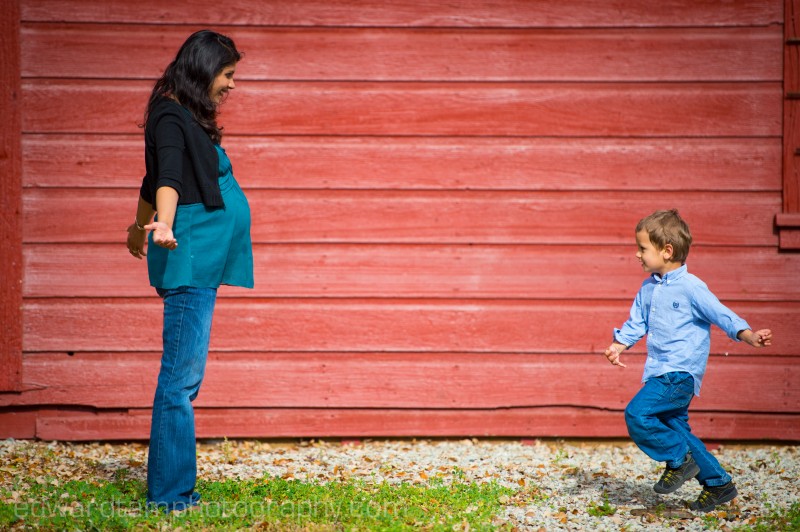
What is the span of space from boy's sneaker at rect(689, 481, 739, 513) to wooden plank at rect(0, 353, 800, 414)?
1.34 meters

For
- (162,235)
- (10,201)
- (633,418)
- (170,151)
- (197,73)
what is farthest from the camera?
(10,201)

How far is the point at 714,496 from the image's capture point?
3615 mm

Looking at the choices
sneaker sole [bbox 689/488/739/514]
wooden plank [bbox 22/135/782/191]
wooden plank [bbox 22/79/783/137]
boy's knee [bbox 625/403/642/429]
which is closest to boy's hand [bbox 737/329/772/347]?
boy's knee [bbox 625/403/642/429]

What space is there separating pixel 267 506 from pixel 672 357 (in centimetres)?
191

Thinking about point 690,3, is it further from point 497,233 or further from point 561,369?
point 561,369

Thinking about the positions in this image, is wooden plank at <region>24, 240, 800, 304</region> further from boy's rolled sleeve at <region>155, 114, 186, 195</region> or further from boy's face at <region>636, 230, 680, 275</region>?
boy's rolled sleeve at <region>155, 114, 186, 195</region>

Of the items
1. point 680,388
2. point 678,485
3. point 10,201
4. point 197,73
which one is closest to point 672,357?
point 680,388

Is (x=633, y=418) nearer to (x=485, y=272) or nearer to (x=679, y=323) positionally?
(x=679, y=323)

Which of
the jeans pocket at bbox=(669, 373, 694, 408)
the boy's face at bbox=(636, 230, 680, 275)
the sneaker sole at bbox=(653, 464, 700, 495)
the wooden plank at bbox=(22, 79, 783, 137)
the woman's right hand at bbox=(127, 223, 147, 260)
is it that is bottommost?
the sneaker sole at bbox=(653, 464, 700, 495)

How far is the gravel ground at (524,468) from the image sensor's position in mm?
3705

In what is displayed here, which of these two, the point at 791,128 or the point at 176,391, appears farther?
the point at 791,128

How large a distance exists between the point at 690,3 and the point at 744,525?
3046 mm

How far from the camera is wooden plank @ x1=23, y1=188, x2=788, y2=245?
4891 millimetres

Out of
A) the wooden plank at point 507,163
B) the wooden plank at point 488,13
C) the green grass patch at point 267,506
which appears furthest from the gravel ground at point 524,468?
the wooden plank at point 488,13
